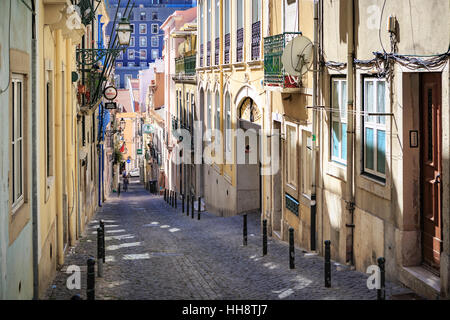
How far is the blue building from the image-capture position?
315ft

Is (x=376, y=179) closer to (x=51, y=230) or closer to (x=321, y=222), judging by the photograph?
(x=321, y=222)

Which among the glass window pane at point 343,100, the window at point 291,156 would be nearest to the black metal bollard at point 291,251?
the glass window pane at point 343,100

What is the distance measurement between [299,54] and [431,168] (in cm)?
474

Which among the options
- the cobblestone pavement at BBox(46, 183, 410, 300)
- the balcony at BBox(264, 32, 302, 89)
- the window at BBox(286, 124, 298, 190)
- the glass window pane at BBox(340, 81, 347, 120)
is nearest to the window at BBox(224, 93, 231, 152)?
the cobblestone pavement at BBox(46, 183, 410, 300)

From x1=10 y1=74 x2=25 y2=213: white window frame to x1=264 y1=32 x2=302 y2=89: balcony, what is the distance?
7229mm

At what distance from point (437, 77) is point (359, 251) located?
329 cm

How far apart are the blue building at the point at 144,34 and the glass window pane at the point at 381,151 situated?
87.7 m

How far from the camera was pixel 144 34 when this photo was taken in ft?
319

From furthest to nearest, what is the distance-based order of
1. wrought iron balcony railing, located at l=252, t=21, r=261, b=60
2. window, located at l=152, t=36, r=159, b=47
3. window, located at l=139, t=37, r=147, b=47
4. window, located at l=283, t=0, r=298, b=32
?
window, located at l=139, t=37, r=147, b=47
window, located at l=152, t=36, r=159, b=47
wrought iron balcony railing, located at l=252, t=21, r=261, b=60
window, located at l=283, t=0, r=298, b=32

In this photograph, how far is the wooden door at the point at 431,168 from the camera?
27.1ft

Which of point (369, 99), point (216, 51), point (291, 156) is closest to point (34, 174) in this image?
point (369, 99)

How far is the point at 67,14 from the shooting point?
1077 cm

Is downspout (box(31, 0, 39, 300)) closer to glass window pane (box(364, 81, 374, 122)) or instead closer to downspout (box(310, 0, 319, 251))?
glass window pane (box(364, 81, 374, 122))
